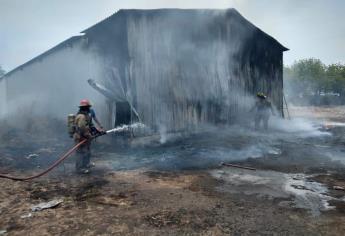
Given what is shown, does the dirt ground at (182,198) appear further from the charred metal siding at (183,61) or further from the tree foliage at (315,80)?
the tree foliage at (315,80)

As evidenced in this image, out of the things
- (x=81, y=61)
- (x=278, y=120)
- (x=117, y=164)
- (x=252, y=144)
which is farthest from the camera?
Result: (x=278, y=120)

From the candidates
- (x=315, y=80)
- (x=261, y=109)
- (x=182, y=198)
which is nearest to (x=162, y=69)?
(x=261, y=109)

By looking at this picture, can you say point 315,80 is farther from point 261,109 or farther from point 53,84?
point 53,84

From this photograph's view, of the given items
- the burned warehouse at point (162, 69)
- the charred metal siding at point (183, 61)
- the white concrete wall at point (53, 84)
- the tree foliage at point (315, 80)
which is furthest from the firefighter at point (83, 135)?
the tree foliage at point (315, 80)

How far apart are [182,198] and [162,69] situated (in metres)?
6.54

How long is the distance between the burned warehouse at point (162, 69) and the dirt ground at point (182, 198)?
3165mm

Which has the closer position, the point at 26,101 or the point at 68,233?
the point at 68,233

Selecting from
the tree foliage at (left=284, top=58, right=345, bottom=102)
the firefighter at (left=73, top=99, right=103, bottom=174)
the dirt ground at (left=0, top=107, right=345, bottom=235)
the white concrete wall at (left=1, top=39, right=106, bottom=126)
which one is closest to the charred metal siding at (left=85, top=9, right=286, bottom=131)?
the white concrete wall at (left=1, top=39, right=106, bottom=126)

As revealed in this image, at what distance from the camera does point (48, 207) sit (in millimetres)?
5219

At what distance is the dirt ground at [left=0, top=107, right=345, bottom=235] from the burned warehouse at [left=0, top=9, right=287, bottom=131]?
125 inches

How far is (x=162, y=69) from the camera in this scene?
11.2 metres

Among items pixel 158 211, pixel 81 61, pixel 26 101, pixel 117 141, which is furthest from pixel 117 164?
pixel 26 101

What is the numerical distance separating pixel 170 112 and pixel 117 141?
87.7 inches

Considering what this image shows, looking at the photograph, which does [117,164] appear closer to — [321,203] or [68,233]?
[68,233]
